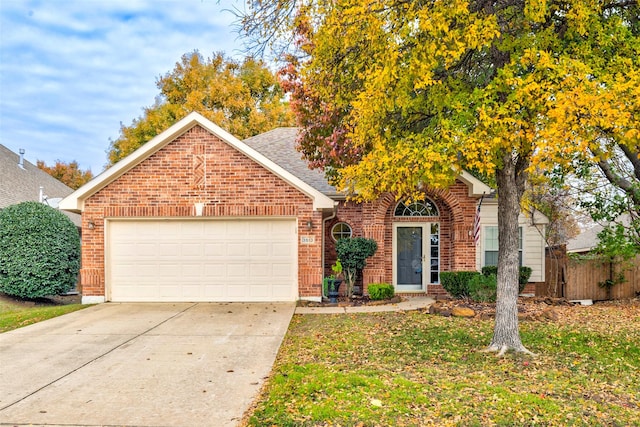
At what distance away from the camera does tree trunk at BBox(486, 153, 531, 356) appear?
22.1 feet

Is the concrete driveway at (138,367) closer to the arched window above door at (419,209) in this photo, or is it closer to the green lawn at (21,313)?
the green lawn at (21,313)

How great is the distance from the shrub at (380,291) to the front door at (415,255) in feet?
4.15

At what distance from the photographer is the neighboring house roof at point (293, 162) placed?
40.7 feet

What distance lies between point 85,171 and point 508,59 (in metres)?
37.9

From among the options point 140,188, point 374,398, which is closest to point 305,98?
point 140,188

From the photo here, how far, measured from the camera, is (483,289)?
37.6 ft

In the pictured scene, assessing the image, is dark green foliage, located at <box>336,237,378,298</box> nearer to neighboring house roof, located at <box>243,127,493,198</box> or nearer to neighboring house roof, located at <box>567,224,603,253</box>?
neighboring house roof, located at <box>243,127,493,198</box>

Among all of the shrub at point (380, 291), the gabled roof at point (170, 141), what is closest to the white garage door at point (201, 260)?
→ the gabled roof at point (170, 141)

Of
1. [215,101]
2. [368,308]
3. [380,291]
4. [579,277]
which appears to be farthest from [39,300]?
[215,101]

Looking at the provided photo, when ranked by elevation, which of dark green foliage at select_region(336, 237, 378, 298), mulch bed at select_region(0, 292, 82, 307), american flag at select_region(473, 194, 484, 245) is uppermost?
american flag at select_region(473, 194, 484, 245)

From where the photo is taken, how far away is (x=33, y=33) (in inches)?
481

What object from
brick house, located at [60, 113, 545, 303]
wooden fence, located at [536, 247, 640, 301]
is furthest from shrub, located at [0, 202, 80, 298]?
wooden fence, located at [536, 247, 640, 301]

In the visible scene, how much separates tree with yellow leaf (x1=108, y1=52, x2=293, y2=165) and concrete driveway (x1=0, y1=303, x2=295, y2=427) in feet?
58.0

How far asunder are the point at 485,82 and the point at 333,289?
6.56 meters
